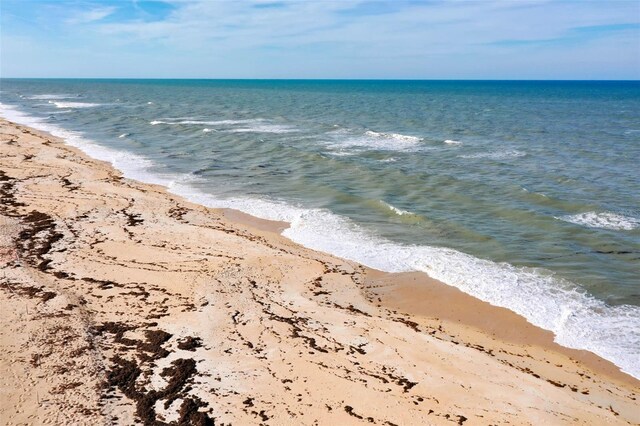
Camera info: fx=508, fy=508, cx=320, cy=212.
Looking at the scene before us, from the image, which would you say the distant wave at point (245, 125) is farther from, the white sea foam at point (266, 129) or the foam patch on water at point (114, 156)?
the foam patch on water at point (114, 156)

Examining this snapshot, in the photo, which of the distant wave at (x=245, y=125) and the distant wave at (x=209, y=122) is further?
the distant wave at (x=209, y=122)

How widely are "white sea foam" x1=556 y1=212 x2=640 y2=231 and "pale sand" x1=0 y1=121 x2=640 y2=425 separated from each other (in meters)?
8.60

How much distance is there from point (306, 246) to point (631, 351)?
9915 mm

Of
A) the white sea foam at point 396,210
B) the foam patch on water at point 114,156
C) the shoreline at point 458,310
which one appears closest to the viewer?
the shoreline at point 458,310

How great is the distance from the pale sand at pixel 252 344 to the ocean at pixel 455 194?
155 centimetres

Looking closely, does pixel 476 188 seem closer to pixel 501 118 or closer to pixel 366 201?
pixel 366 201

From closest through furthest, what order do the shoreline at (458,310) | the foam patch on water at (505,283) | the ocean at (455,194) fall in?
1. the shoreline at (458,310)
2. the foam patch on water at (505,283)
3. the ocean at (455,194)

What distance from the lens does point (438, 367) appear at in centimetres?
1023

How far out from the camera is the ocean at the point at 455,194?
1427 cm

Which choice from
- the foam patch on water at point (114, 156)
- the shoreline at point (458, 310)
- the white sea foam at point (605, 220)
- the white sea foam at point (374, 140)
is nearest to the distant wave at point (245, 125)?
the white sea foam at point (374, 140)

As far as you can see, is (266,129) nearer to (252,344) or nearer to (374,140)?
(374,140)

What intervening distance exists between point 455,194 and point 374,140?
17834 mm

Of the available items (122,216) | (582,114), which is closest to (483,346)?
(122,216)

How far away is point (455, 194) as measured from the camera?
23.8 m
